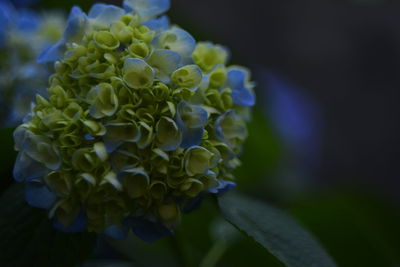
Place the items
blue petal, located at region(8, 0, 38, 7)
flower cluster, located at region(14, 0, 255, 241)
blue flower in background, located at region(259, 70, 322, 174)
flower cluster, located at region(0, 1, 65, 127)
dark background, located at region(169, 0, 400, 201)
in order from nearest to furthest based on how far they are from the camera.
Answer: flower cluster, located at region(14, 0, 255, 241), flower cluster, located at region(0, 1, 65, 127), blue petal, located at region(8, 0, 38, 7), blue flower in background, located at region(259, 70, 322, 174), dark background, located at region(169, 0, 400, 201)

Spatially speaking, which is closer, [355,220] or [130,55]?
[130,55]

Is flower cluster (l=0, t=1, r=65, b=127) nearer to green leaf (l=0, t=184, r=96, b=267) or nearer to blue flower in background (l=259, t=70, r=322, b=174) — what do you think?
green leaf (l=0, t=184, r=96, b=267)

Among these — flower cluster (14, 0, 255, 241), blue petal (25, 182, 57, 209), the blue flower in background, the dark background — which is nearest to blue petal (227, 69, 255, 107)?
flower cluster (14, 0, 255, 241)

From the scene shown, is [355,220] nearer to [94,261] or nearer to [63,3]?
[94,261]

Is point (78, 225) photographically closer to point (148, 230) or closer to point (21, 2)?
point (148, 230)

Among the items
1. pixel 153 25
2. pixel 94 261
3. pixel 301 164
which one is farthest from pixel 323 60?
pixel 153 25

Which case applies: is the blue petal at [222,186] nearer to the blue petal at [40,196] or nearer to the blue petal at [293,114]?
the blue petal at [40,196]
